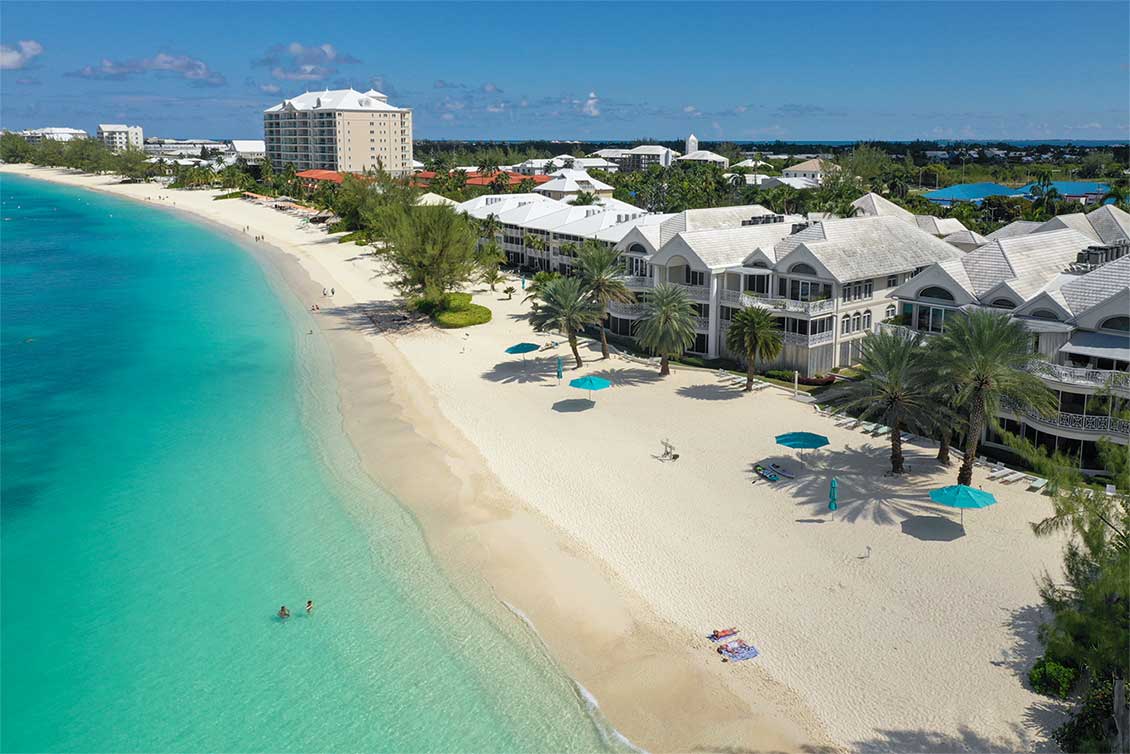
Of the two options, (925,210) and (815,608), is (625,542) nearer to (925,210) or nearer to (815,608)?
(815,608)

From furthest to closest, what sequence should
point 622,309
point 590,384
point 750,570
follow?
point 622,309 < point 590,384 < point 750,570

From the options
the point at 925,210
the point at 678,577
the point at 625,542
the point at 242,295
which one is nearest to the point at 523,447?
the point at 625,542

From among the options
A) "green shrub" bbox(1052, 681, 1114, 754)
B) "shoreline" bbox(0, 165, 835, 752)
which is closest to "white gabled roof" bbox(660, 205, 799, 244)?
"shoreline" bbox(0, 165, 835, 752)

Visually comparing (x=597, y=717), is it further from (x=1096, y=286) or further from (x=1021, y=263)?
(x=1021, y=263)

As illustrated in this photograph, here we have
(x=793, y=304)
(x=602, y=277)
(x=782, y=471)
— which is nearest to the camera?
(x=782, y=471)

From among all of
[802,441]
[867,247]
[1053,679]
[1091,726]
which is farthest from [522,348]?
[1091,726]

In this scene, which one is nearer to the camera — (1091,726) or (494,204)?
(1091,726)

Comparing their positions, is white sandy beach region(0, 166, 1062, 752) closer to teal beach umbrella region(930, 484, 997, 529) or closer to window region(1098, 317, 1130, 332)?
teal beach umbrella region(930, 484, 997, 529)
